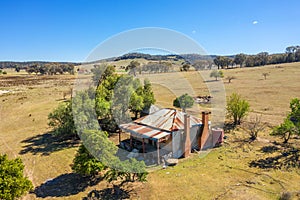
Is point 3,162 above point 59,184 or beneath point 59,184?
above

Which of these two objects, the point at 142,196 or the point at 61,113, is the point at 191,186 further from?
the point at 61,113

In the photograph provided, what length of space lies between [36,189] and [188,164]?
11182mm

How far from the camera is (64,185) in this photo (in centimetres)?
1566

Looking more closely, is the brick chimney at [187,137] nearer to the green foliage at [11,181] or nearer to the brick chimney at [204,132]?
the brick chimney at [204,132]

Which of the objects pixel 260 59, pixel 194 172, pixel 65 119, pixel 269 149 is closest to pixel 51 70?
pixel 260 59

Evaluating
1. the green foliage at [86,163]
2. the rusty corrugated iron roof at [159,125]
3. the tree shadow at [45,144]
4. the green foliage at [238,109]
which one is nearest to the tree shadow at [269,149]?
the rusty corrugated iron roof at [159,125]

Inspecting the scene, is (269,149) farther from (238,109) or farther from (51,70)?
(51,70)

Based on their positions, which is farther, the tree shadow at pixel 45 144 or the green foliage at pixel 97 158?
the tree shadow at pixel 45 144

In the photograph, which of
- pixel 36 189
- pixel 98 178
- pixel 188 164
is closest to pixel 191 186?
pixel 188 164

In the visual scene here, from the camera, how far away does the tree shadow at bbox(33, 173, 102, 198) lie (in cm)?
1467

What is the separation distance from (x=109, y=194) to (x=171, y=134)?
6.84 metres

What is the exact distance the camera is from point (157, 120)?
68.3 feet

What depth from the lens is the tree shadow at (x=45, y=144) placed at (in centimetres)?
2186

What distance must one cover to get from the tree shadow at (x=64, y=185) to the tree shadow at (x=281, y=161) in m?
12.4
